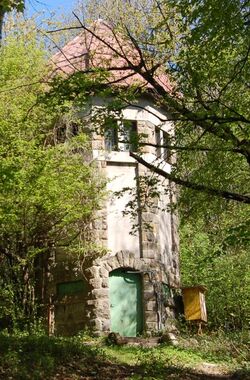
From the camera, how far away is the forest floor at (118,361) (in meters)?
7.84

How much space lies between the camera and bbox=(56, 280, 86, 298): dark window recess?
1512 centimetres

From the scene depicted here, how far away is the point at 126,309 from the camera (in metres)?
15.2

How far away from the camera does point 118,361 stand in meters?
9.74

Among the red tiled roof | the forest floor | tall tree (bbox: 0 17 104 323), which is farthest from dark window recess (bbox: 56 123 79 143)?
the forest floor

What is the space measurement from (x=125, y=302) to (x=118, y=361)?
18.2 ft

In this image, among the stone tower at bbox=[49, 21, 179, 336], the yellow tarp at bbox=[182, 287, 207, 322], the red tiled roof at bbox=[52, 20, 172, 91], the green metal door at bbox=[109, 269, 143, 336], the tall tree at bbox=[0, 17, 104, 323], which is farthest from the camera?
the yellow tarp at bbox=[182, 287, 207, 322]

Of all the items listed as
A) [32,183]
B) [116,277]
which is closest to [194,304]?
[116,277]

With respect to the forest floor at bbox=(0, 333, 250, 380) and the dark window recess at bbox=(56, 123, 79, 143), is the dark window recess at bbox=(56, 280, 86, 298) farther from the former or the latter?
the dark window recess at bbox=(56, 123, 79, 143)

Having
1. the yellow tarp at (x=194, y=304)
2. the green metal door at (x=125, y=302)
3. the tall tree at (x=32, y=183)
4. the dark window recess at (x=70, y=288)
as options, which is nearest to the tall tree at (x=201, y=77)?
the tall tree at (x=32, y=183)

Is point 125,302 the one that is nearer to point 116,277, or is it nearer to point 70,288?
point 116,277

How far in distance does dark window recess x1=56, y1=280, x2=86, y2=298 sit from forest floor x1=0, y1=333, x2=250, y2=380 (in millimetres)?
2736

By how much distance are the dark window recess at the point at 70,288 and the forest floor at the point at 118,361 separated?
274 centimetres

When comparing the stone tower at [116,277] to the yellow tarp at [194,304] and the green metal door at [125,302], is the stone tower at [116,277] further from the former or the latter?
the yellow tarp at [194,304]

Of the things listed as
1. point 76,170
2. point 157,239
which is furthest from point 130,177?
point 76,170
